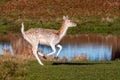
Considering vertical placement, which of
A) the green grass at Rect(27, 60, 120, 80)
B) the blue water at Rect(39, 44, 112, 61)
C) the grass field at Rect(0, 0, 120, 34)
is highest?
the grass field at Rect(0, 0, 120, 34)

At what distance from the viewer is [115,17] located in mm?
53844

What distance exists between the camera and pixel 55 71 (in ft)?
68.2

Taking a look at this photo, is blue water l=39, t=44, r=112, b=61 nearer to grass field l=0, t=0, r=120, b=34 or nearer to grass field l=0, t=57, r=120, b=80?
grass field l=0, t=57, r=120, b=80

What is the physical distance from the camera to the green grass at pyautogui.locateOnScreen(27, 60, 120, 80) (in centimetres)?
1944

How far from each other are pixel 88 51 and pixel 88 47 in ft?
8.75

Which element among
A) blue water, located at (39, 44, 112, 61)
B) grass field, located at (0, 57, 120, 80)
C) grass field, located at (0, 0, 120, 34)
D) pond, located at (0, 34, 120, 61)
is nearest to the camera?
grass field, located at (0, 57, 120, 80)

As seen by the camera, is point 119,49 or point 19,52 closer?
point 19,52

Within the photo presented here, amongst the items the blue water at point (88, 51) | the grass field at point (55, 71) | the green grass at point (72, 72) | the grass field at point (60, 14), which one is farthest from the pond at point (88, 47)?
the grass field at point (55, 71)

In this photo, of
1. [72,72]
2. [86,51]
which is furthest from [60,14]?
[72,72]

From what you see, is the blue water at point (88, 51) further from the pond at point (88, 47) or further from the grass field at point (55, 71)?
the grass field at point (55, 71)

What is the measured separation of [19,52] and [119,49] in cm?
882

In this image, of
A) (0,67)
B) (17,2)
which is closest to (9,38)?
(17,2)

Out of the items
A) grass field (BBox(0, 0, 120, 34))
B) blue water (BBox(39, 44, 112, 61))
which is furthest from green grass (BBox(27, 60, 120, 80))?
grass field (BBox(0, 0, 120, 34))

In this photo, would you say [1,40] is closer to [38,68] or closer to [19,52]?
[19,52]
